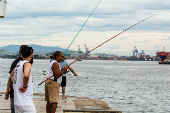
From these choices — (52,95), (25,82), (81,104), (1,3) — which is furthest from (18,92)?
(81,104)

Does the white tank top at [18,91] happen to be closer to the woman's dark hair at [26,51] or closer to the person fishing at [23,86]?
the person fishing at [23,86]

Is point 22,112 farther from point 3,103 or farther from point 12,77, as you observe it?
point 3,103

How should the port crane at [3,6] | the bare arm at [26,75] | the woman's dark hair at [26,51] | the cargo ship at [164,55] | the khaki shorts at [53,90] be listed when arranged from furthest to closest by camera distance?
the cargo ship at [164,55]
the port crane at [3,6]
the khaki shorts at [53,90]
the woman's dark hair at [26,51]
the bare arm at [26,75]

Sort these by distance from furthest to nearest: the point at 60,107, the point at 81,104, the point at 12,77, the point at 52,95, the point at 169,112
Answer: the point at 169,112, the point at 81,104, the point at 60,107, the point at 52,95, the point at 12,77

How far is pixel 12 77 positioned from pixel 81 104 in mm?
6050

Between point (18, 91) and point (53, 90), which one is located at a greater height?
point (18, 91)

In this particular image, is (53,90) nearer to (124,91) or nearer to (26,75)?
(26,75)

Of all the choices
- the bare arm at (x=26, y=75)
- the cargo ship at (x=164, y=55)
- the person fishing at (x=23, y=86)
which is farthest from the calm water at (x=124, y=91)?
the cargo ship at (x=164, y=55)

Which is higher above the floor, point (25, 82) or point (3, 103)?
point (25, 82)

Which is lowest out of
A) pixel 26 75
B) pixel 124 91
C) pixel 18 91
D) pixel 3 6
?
pixel 124 91

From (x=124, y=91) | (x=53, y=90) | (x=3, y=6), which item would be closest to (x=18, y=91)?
(x=53, y=90)

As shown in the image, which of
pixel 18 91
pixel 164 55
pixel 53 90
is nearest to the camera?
pixel 18 91

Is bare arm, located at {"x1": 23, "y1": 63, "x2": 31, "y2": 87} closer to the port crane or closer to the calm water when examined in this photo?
the port crane

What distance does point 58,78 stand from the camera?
739 cm
